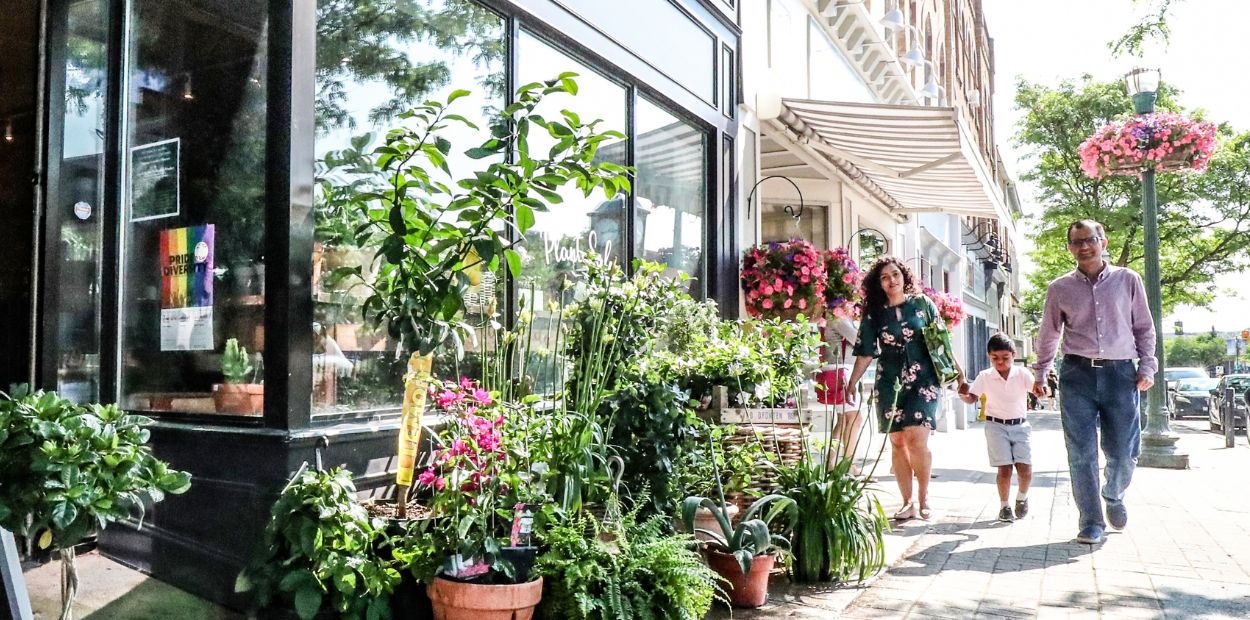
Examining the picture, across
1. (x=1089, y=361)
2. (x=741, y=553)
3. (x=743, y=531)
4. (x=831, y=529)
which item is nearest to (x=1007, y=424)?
(x=1089, y=361)

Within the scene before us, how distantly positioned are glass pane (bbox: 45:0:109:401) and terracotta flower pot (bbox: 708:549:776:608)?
2.82m

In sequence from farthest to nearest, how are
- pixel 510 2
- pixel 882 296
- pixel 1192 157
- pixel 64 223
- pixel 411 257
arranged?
1. pixel 1192 157
2. pixel 882 296
3. pixel 510 2
4. pixel 64 223
5. pixel 411 257

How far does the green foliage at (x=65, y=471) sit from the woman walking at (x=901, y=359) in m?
4.46

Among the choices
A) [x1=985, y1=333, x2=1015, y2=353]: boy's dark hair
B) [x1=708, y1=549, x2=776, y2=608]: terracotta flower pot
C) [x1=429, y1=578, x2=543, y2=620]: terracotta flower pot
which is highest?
[x1=985, y1=333, x2=1015, y2=353]: boy's dark hair

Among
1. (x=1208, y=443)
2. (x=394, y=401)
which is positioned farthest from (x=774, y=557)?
(x=1208, y=443)

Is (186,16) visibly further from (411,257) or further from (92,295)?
(411,257)

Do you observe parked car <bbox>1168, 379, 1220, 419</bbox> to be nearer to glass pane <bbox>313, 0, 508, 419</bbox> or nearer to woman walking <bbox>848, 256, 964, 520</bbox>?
woman walking <bbox>848, 256, 964, 520</bbox>

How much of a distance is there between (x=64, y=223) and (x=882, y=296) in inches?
184

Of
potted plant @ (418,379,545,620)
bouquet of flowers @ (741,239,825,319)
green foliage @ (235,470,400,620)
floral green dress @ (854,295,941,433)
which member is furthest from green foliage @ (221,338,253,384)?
bouquet of flowers @ (741,239,825,319)

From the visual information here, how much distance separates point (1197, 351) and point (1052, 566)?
337ft

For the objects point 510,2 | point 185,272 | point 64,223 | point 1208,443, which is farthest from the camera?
point 1208,443

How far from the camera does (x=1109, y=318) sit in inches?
221

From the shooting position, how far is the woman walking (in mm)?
6172

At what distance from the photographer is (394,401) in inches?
164
